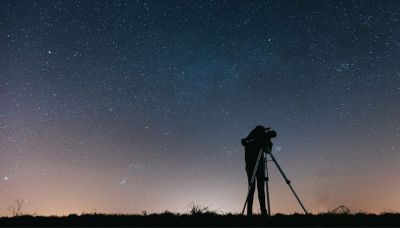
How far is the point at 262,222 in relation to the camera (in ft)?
20.2

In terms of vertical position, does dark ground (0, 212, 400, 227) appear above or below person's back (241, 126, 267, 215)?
below

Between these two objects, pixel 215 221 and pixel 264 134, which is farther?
pixel 264 134

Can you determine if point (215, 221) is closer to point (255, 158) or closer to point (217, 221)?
point (217, 221)

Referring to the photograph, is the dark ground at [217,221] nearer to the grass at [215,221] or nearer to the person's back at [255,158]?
the grass at [215,221]

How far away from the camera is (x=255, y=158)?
28.3ft

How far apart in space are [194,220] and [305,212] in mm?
2245

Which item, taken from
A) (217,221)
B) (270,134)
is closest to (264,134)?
(270,134)

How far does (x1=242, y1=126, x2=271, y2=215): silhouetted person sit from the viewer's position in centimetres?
833

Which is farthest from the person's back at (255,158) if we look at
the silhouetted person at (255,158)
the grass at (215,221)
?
the grass at (215,221)

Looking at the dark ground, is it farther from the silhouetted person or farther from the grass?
the silhouetted person

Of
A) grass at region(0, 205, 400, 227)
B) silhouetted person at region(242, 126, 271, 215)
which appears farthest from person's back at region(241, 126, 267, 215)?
grass at region(0, 205, 400, 227)

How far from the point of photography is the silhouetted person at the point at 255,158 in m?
8.33

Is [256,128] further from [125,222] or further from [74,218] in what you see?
[74,218]

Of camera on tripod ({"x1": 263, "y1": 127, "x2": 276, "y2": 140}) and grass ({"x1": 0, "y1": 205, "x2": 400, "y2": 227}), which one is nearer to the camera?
grass ({"x1": 0, "y1": 205, "x2": 400, "y2": 227})
